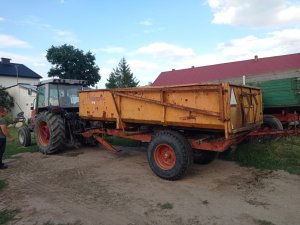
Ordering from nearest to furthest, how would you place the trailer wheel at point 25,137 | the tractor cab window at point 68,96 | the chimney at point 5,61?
1. the tractor cab window at point 68,96
2. the trailer wheel at point 25,137
3. the chimney at point 5,61

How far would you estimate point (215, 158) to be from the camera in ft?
27.7

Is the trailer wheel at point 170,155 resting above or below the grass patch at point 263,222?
above

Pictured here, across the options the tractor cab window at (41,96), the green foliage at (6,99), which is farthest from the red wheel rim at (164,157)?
the green foliage at (6,99)

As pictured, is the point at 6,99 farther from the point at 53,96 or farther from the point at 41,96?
the point at 53,96

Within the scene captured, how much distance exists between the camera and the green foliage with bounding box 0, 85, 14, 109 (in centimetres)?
2884

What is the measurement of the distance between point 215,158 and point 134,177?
2.59m

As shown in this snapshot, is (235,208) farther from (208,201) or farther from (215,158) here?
(215,158)

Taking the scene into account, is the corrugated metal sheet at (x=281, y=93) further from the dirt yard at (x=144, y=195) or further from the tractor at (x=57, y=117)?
the tractor at (x=57, y=117)

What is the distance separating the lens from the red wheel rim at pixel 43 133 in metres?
10.1

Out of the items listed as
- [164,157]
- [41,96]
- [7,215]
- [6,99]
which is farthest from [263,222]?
[6,99]

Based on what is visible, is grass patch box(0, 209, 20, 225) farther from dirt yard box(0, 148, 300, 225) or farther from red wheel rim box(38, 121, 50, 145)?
red wheel rim box(38, 121, 50, 145)

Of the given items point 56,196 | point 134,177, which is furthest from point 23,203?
point 134,177

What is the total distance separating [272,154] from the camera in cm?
796

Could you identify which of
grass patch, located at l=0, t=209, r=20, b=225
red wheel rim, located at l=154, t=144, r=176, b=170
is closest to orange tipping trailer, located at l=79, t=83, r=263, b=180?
red wheel rim, located at l=154, t=144, r=176, b=170
